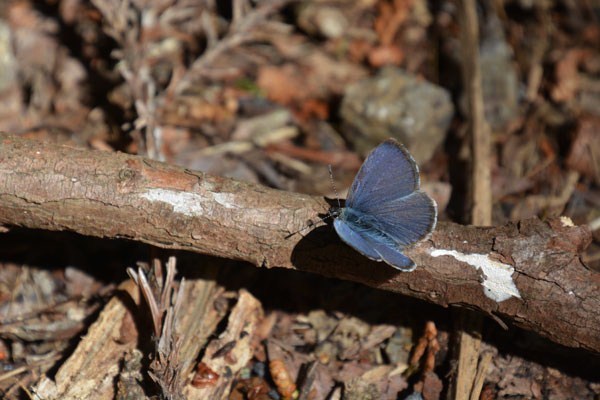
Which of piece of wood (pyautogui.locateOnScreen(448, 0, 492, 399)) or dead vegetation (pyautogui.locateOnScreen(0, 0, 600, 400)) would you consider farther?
piece of wood (pyautogui.locateOnScreen(448, 0, 492, 399))

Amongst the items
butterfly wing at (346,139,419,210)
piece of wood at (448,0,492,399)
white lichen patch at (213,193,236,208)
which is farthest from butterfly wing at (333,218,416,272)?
piece of wood at (448,0,492,399)

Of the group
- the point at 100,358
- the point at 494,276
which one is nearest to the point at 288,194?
the point at 494,276

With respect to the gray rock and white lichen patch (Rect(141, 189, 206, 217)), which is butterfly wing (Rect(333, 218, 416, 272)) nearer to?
white lichen patch (Rect(141, 189, 206, 217))

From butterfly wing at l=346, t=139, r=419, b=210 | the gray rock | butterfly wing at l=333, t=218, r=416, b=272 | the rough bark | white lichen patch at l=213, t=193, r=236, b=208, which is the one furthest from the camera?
the gray rock

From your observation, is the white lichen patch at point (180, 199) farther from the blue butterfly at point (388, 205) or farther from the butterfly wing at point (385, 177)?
the butterfly wing at point (385, 177)

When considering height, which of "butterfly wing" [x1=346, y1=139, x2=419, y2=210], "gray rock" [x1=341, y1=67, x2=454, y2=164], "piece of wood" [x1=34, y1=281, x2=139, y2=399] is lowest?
"piece of wood" [x1=34, y1=281, x2=139, y2=399]

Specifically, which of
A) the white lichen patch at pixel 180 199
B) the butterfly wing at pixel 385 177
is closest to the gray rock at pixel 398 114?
the butterfly wing at pixel 385 177
